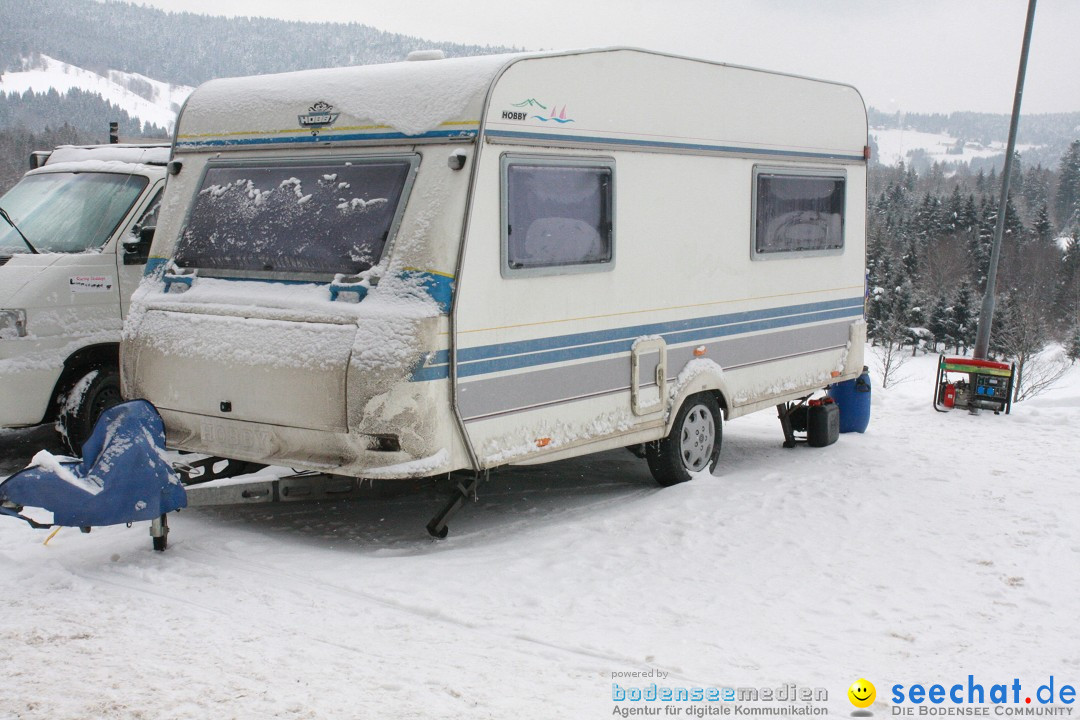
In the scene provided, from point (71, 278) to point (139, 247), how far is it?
610mm

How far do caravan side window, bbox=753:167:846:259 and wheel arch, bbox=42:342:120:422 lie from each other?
204 inches

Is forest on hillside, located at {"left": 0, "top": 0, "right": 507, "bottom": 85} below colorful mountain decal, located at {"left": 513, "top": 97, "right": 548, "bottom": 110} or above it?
above

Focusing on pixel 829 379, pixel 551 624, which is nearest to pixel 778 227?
pixel 829 379

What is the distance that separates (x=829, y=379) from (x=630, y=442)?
3.04m

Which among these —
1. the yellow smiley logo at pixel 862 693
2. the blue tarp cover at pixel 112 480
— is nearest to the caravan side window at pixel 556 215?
the blue tarp cover at pixel 112 480

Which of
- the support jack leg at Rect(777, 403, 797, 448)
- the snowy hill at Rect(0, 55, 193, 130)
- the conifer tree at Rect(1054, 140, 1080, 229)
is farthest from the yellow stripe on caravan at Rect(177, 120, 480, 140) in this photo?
the conifer tree at Rect(1054, 140, 1080, 229)

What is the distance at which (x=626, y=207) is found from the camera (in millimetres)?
6938

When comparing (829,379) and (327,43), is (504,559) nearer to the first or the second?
(829,379)

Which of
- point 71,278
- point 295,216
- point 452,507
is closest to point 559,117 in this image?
point 295,216

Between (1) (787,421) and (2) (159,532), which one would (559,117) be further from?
(1) (787,421)

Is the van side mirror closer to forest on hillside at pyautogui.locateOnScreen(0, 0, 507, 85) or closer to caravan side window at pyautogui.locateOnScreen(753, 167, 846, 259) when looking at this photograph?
caravan side window at pyautogui.locateOnScreen(753, 167, 846, 259)

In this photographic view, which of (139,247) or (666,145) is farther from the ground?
(666,145)

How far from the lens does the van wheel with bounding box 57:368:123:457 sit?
25.9 feet

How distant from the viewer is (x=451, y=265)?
5664 mm
